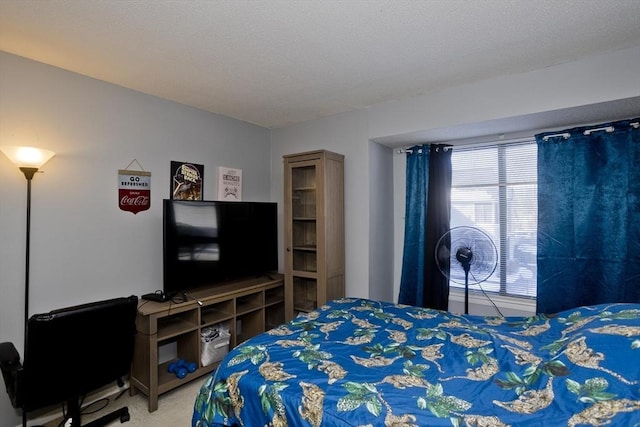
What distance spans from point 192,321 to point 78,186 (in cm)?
134

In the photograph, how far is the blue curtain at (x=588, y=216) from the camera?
237cm

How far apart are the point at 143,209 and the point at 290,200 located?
1299 millimetres

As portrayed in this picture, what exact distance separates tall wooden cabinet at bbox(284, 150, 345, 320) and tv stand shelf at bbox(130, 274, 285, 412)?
278 mm

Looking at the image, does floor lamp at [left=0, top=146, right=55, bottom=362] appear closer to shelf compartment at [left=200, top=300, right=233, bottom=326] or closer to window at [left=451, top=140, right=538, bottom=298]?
shelf compartment at [left=200, top=300, right=233, bottom=326]

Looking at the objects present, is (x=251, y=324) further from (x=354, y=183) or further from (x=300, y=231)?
(x=354, y=183)

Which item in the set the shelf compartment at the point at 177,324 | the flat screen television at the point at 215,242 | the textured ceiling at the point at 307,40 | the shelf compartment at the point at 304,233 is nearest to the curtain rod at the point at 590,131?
the textured ceiling at the point at 307,40

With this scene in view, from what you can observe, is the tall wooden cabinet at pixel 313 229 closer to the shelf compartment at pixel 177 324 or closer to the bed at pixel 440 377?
the shelf compartment at pixel 177 324

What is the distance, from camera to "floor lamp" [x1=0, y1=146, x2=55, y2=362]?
1.94m

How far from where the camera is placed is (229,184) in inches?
134

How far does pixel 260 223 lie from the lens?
10.9ft

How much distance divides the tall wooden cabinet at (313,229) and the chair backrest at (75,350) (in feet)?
5.11

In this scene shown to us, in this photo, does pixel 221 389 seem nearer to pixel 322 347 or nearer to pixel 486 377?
pixel 322 347

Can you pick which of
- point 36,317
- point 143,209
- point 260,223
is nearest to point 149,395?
point 36,317

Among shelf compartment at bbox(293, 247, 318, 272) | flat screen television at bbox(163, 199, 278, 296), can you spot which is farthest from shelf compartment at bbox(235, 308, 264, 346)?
shelf compartment at bbox(293, 247, 318, 272)
